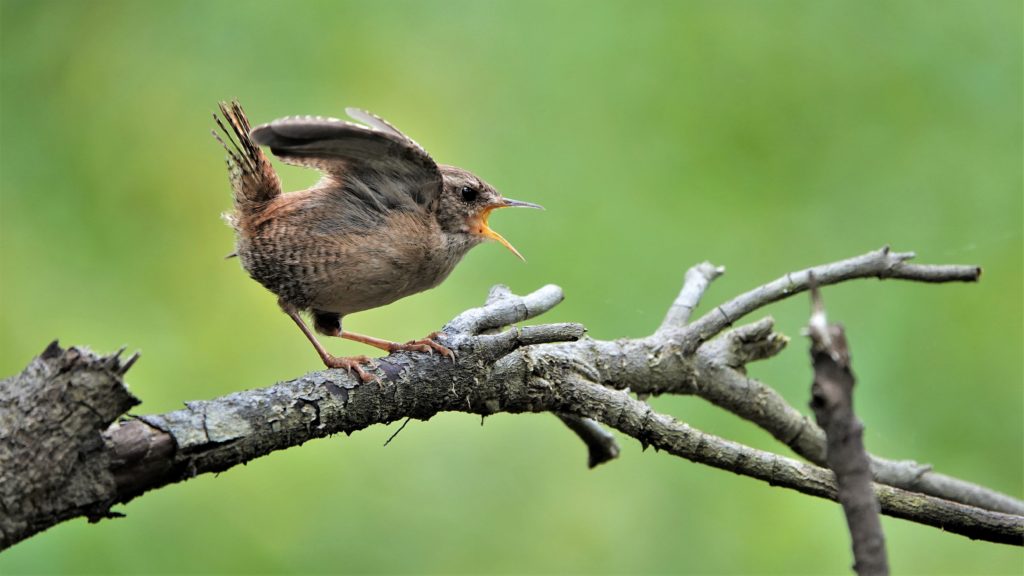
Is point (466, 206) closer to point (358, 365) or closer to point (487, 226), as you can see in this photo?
point (487, 226)

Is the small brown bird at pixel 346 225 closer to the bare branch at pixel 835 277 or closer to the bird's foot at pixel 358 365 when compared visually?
the bird's foot at pixel 358 365

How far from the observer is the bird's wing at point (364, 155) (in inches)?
88.4

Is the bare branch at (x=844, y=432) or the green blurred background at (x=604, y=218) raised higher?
the green blurred background at (x=604, y=218)

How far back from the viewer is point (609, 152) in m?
4.31

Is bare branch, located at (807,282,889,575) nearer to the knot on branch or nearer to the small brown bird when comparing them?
the knot on branch

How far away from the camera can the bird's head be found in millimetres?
2908

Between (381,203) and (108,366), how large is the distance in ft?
4.28

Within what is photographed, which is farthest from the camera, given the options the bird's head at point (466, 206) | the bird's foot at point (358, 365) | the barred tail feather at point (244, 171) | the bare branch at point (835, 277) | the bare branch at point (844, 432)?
the bird's head at point (466, 206)

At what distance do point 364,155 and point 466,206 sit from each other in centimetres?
46

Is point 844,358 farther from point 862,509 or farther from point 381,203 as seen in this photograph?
point 381,203

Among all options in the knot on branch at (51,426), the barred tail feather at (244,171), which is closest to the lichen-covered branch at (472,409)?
the knot on branch at (51,426)

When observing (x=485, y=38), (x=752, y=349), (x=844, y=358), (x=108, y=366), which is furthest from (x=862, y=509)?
(x=485, y=38)

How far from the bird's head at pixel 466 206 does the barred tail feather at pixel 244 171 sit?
19.5 inches

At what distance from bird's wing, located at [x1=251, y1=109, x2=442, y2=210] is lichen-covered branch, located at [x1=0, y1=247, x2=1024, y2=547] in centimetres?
41
